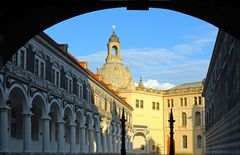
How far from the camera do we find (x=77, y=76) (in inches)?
2061

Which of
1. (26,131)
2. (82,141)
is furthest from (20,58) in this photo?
(82,141)

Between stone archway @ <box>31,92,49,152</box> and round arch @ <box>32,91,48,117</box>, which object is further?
stone archway @ <box>31,92,49,152</box>

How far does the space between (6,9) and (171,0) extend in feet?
10.7

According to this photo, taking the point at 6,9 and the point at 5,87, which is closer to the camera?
the point at 6,9

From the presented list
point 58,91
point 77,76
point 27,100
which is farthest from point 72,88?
point 27,100

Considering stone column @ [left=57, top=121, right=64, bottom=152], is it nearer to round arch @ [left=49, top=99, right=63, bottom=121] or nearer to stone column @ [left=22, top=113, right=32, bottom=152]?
round arch @ [left=49, top=99, right=63, bottom=121]

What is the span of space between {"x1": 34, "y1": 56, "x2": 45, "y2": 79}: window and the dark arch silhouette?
1020 inches

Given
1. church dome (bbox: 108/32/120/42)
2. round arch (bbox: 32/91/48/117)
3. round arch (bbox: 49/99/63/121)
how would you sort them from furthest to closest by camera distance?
1. church dome (bbox: 108/32/120/42)
2. round arch (bbox: 49/99/63/121)
3. round arch (bbox: 32/91/48/117)

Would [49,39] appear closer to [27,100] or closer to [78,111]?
[27,100]

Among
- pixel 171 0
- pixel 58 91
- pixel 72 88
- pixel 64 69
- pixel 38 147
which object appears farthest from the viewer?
pixel 72 88

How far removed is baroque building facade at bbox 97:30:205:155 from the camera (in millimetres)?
97812

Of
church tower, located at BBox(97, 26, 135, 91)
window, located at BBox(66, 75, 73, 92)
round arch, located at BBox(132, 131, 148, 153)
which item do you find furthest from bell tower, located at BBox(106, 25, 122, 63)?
window, located at BBox(66, 75, 73, 92)

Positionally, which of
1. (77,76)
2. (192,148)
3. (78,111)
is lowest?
(192,148)

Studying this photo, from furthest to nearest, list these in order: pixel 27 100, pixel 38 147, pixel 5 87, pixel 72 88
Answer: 1. pixel 72 88
2. pixel 38 147
3. pixel 27 100
4. pixel 5 87
